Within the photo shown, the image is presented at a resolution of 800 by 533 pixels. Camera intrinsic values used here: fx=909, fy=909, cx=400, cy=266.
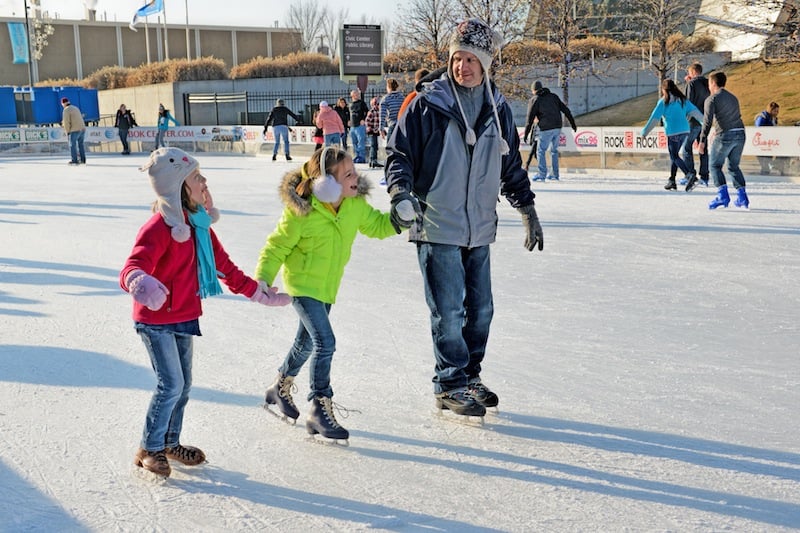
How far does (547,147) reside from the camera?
1376 centimetres

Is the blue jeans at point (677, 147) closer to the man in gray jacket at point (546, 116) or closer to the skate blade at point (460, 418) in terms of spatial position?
the man in gray jacket at point (546, 116)

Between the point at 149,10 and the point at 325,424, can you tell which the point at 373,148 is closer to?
the point at 325,424

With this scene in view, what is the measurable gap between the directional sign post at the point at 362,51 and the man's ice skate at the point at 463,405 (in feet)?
72.9

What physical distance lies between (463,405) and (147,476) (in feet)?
4.13

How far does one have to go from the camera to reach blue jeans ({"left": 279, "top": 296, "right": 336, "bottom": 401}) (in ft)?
11.3

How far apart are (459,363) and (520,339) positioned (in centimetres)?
136

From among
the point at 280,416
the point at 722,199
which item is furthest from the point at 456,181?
the point at 722,199

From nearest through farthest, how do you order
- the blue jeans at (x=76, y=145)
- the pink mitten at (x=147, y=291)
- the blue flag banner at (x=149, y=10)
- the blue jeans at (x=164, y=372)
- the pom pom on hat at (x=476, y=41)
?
the pink mitten at (x=147, y=291) → the blue jeans at (x=164, y=372) → the pom pom on hat at (x=476, y=41) → the blue jeans at (x=76, y=145) → the blue flag banner at (x=149, y=10)

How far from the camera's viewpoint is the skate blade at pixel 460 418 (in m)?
3.71

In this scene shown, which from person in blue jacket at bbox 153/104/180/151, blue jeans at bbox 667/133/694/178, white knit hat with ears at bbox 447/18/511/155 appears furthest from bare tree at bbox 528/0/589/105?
white knit hat with ears at bbox 447/18/511/155

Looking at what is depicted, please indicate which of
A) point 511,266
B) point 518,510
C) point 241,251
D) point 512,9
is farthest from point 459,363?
point 512,9

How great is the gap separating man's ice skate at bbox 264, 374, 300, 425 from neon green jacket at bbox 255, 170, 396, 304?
435 mm

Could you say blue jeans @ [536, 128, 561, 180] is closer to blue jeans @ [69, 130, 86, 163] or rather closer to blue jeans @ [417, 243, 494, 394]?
blue jeans @ [417, 243, 494, 394]

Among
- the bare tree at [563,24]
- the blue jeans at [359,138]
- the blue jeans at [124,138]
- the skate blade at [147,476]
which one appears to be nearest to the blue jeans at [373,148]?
the blue jeans at [359,138]
